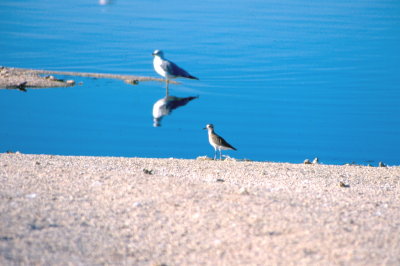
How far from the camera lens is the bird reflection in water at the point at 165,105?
13515 millimetres

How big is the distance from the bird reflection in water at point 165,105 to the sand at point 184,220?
5.96 metres

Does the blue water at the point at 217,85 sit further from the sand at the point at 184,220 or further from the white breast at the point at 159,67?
the sand at the point at 184,220

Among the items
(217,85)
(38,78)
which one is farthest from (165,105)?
(38,78)

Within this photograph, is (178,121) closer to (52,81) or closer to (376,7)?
(52,81)

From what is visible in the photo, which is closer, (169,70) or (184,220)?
(184,220)

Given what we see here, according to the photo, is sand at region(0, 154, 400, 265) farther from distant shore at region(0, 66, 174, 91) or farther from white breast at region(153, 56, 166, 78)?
white breast at region(153, 56, 166, 78)

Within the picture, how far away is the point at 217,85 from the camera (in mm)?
16375

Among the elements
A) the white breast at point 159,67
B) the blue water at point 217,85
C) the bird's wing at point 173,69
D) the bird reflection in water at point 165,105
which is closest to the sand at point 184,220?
the blue water at point 217,85

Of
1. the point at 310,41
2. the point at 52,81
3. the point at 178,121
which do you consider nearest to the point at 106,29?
the point at 310,41

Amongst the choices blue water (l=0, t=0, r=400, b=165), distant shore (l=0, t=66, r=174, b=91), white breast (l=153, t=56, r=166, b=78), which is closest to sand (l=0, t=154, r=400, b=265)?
blue water (l=0, t=0, r=400, b=165)

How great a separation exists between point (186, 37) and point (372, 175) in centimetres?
1475

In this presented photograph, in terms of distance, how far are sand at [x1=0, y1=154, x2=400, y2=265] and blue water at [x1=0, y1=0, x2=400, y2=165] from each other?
13.2ft

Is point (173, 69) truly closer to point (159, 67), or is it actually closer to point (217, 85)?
point (159, 67)

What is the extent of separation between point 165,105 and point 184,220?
29.7 ft
